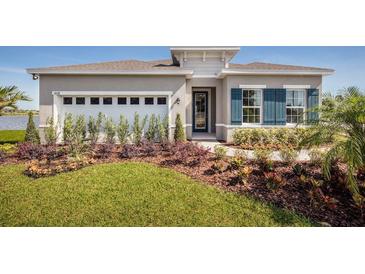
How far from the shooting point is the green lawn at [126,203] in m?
4.78

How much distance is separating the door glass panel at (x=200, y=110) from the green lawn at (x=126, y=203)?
7448 mm

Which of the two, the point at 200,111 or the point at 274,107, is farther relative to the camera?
the point at 200,111

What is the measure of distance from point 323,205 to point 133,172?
4.41m

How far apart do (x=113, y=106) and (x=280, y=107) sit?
758 cm

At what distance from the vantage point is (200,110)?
45.0 ft

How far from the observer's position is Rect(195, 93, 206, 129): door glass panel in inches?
535

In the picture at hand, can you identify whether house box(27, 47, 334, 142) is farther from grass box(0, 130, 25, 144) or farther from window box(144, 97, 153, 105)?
grass box(0, 130, 25, 144)

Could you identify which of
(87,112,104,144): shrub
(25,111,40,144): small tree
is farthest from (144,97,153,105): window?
(25,111,40,144): small tree

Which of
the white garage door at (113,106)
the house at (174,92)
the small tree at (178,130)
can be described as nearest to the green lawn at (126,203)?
the small tree at (178,130)

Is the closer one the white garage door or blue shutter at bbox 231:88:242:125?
the white garage door

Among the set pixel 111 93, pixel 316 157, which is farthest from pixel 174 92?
pixel 316 157

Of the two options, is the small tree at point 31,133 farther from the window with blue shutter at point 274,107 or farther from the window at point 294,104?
the window at point 294,104

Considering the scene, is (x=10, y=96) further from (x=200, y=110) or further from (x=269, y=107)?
(x=269, y=107)
